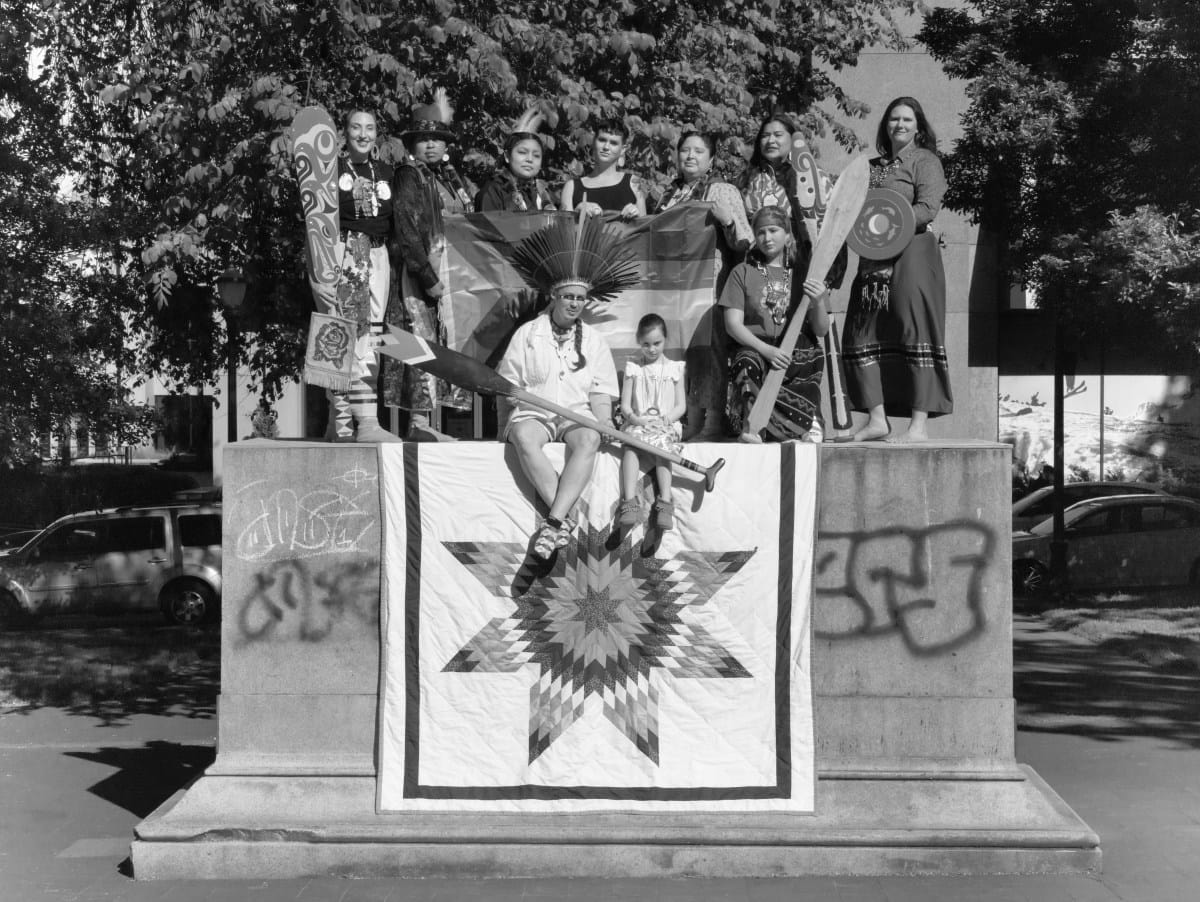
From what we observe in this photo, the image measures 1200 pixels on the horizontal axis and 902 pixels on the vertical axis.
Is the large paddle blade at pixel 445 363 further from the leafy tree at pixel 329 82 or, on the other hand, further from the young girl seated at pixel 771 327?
the leafy tree at pixel 329 82

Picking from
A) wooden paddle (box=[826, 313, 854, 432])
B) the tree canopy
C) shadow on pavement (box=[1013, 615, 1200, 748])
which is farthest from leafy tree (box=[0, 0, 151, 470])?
shadow on pavement (box=[1013, 615, 1200, 748])

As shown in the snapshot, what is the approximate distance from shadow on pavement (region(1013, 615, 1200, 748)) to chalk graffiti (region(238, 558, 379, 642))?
6.29 m

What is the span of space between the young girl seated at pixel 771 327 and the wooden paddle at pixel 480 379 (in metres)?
0.69

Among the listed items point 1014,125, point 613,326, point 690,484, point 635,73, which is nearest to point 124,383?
point 635,73

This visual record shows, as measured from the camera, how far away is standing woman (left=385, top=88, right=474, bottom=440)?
837cm

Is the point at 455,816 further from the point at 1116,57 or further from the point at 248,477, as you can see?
the point at 1116,57

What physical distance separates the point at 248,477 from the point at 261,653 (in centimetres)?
92

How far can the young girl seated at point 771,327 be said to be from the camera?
8.05 metres

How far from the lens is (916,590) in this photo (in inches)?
301

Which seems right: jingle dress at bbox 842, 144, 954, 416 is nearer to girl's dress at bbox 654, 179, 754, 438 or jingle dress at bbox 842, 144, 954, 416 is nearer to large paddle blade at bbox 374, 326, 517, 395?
girl's dress at bbox 654, 179, 754, 438

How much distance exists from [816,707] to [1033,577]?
14789mm

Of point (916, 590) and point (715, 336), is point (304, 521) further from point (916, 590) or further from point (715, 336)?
point (916, 590)

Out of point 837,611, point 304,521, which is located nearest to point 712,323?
point 837,611

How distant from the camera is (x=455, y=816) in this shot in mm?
7488
